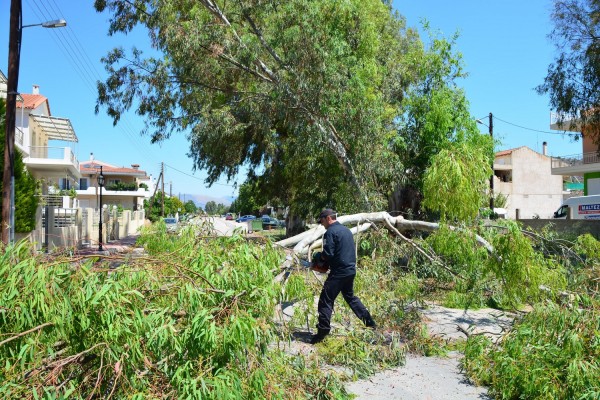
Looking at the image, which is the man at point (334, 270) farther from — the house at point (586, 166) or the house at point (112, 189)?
the house at point (112, 189)

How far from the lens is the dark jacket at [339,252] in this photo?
21.4 feet

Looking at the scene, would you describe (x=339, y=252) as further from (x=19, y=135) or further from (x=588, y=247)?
(x=19, y=135)

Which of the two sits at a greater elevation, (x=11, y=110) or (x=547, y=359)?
(x=11, y=110)

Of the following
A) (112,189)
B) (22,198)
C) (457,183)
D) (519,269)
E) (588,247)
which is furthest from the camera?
(112,189)

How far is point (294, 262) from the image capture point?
6633 mm

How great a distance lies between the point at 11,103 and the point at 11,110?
172mm

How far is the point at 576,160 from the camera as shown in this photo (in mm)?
31812

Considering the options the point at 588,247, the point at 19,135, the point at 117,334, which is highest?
the point at 19,135

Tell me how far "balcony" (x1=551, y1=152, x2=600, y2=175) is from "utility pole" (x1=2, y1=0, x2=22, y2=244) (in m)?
28.0

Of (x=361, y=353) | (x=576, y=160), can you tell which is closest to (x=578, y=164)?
(x=576, y=160)

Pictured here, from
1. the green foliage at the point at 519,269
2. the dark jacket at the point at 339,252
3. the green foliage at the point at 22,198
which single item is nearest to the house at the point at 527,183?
the green foliage at the point at 22,198

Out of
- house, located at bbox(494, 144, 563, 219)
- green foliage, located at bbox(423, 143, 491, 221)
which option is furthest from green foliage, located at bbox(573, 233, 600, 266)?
house, located at bbox(494, 144, 563, 219)

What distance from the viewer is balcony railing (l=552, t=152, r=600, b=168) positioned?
30.7 metres

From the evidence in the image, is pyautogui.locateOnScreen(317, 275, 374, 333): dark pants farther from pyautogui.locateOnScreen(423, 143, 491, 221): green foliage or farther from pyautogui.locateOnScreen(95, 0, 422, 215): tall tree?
pyautogui.locateOnScreen(95, 0, 422, 215): tall tree
